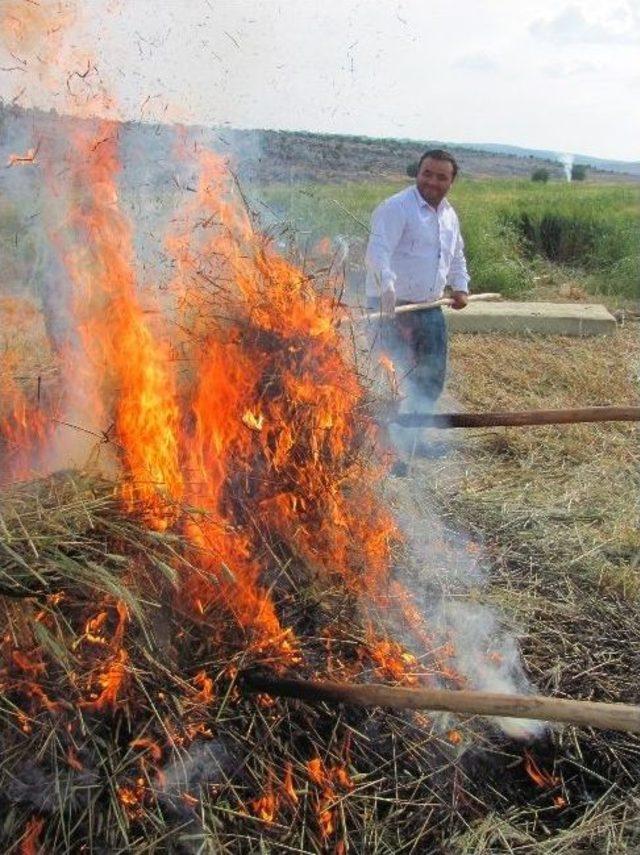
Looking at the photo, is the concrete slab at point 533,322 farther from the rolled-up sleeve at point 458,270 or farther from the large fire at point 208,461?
the large fire at point 208,461

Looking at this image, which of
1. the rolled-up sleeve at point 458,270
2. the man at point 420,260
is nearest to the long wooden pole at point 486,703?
the man at point 420,260

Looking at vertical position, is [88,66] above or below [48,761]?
above

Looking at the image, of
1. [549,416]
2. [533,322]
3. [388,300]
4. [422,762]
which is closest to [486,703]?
[422,762]

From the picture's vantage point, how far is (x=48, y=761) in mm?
2465

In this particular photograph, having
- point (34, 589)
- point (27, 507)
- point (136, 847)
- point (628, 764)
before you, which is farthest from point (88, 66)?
point (628, 764)

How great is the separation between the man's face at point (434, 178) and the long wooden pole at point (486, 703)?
417 cm

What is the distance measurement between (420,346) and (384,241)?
0.84 metres

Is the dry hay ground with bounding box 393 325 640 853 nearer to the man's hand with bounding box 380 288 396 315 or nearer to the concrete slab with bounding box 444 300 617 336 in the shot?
the man's hand with bounding box 380 288 396 315

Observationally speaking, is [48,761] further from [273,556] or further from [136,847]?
[273,556]

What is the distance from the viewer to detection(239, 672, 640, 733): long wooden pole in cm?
245

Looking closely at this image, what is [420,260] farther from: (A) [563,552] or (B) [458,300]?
(A) [563,552]

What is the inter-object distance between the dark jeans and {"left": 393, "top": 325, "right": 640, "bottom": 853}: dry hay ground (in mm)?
634

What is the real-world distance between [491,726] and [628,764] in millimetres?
514

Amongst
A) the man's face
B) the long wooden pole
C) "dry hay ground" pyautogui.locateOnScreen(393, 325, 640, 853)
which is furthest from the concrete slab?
the long wooden pole
